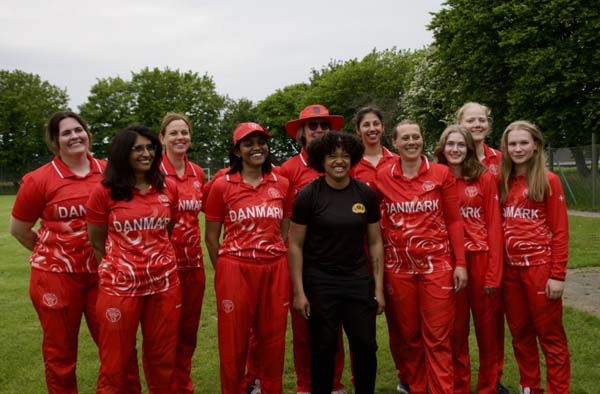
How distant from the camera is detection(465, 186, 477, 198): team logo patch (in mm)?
4504

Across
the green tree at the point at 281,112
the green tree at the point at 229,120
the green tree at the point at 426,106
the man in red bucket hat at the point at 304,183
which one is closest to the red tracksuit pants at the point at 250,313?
the man in red bucket hat at the point at 304,183

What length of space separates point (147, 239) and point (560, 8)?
837 inches

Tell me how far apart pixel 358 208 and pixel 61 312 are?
89.5 inches

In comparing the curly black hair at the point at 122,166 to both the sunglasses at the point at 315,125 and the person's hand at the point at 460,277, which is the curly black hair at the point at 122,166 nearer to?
the sunglasses at the point at 315,125

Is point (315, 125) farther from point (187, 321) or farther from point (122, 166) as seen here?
point (187, 321)

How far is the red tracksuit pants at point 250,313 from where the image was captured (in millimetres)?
4148

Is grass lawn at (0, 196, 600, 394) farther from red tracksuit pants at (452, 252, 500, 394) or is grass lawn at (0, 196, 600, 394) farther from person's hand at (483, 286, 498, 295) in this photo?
person's hand at (483, 286, 498, 295)

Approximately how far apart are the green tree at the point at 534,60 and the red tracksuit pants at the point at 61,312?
2048 centimetres

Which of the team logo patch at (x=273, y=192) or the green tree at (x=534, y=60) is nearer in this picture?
the team logo patch at (x=273, y=192)

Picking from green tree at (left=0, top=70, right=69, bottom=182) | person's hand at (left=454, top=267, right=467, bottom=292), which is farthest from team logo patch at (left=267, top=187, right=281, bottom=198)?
green tree at (left=0, top=70, right=69, bottom=182)

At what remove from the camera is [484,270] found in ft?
14.6

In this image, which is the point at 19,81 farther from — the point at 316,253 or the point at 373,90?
the point at 316,253

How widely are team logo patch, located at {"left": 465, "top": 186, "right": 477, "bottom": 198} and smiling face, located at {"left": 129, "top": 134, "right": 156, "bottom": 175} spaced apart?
249 cm

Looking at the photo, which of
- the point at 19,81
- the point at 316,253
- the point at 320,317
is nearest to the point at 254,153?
the point at 316,253
